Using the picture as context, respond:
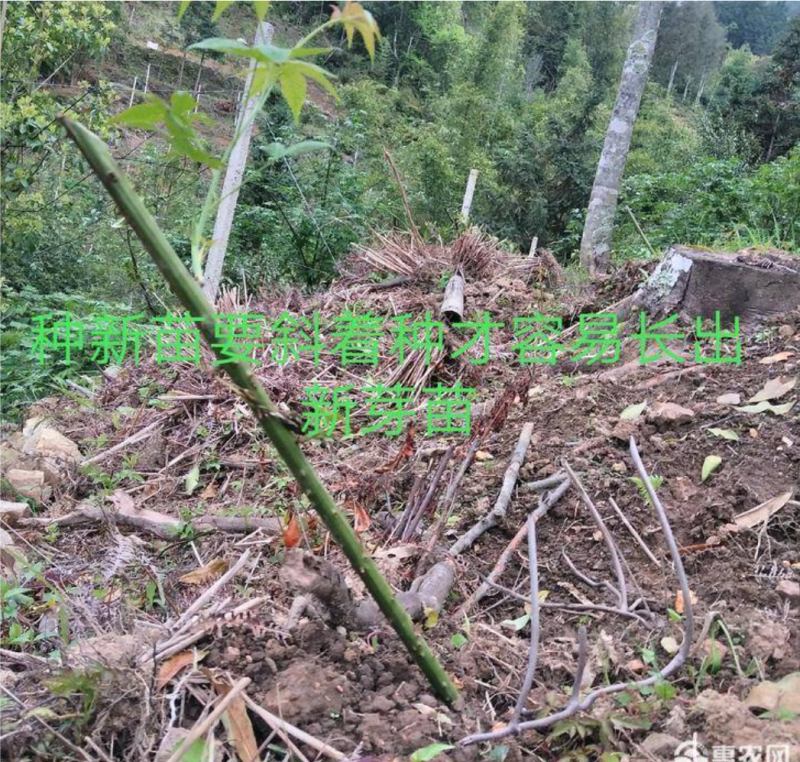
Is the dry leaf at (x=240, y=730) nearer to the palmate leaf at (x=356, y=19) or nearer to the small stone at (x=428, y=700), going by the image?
the small stone at (x=428, y=700)

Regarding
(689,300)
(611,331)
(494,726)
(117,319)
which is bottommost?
(117,319)

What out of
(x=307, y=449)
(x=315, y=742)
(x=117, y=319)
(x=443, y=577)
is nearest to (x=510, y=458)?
(x=443, y=577)

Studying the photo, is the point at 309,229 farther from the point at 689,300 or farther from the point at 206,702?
the point at 206,702

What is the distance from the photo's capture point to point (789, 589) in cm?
146

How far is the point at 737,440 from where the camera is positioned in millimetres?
2047

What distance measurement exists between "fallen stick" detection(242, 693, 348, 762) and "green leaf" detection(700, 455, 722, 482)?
1365 mm

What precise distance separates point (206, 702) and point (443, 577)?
657 mm

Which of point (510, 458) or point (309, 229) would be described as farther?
point (309, 229)

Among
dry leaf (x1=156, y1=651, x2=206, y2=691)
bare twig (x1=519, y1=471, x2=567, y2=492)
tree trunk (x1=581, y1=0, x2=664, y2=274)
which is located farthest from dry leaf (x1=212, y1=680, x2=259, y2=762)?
tree trunk (x1=581, y1=0, x2=664, y2=274)

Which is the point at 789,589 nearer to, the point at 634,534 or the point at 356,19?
the point at 634,534

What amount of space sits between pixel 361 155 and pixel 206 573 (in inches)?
495

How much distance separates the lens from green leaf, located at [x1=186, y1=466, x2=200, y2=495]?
2834 mm

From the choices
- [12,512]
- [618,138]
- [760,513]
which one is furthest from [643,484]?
[618,138]

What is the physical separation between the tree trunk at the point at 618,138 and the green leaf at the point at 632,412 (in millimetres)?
5022
